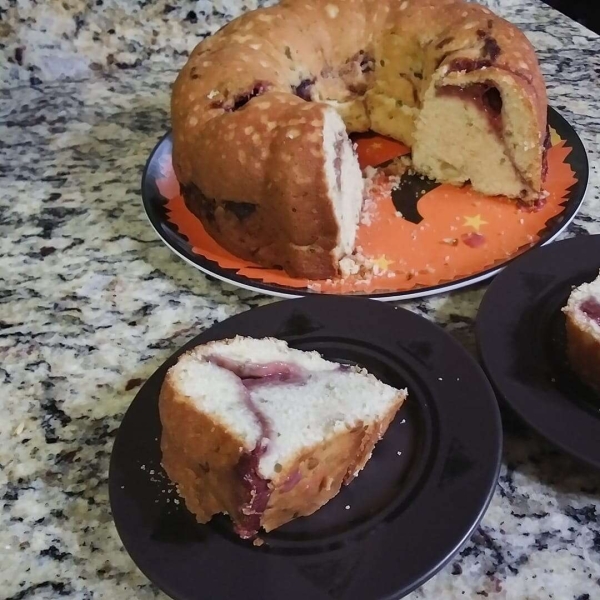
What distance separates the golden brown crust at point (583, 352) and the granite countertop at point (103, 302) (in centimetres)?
11

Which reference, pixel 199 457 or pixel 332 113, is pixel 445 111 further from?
pixel 199 457

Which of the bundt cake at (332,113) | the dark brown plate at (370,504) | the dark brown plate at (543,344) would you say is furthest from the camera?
the bundt cake at (332,113)

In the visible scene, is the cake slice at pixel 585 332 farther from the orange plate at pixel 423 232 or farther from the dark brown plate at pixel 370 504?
the orange plate at pixel 423 232

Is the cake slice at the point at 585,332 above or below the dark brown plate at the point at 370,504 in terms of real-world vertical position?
above

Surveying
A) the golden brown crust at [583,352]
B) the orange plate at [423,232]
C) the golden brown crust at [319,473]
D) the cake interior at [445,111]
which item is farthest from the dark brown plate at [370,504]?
the cake interior at [445,111]

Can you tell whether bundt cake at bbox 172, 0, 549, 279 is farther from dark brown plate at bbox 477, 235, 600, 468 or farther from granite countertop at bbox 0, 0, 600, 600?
dark brown plate at bbox 477, 235, 600, 468

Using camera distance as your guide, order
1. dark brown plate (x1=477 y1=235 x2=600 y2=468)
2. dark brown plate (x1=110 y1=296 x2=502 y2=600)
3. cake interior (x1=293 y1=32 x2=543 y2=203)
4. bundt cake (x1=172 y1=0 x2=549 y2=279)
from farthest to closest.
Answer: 1. cake interior (x1=293 y1=32 x2=543 y2=203)
2. bundt cake (x1=172 y1=0 x2=549 y2=279)
3. dark brown plate (x1=477 y1=235 x2=600 y2=468)
4. dark brown plate (x1=110 y1=296 x2=502 y2=600)

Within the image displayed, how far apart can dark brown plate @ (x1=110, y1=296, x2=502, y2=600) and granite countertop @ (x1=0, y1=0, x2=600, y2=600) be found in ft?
0.26

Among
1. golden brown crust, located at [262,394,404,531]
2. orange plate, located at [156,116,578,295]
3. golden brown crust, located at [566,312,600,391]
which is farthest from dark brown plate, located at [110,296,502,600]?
orange plate, located at [156,116,578,295]

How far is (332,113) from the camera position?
129cm

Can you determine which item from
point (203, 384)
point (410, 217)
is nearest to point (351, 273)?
point (410, 217)

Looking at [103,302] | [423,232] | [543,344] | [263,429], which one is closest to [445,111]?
[423,232]

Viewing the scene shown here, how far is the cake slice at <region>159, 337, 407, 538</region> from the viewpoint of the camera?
2.65ft

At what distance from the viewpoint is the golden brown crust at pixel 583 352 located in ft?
3.04
